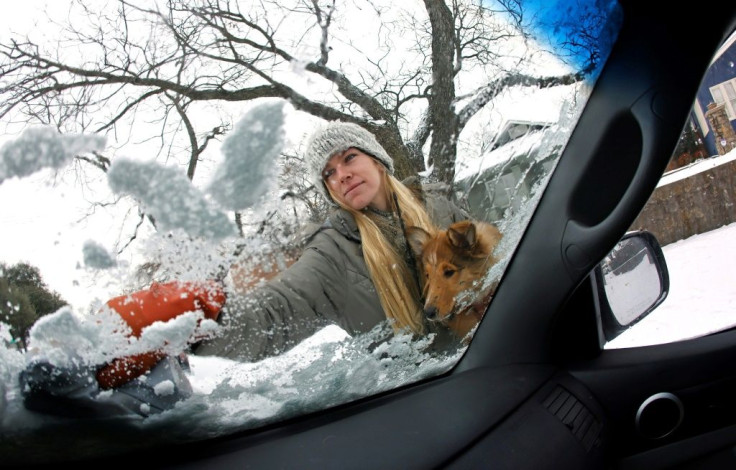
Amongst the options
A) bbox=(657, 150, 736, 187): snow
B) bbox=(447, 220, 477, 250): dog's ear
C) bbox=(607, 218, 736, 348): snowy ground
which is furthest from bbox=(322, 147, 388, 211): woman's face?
bbox=(607, 218, 736, 348): snowy ground

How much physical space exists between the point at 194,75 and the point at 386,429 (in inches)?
42.3

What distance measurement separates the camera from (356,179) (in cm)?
142

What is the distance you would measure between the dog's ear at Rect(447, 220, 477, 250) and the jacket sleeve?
0.35 m

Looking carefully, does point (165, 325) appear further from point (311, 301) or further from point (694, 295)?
point (694, 295)

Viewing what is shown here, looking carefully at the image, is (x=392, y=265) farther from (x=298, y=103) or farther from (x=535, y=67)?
(x=535, y=67)

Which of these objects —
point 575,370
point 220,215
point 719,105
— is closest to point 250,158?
point 220,215

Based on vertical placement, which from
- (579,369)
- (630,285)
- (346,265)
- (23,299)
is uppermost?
(23,299)

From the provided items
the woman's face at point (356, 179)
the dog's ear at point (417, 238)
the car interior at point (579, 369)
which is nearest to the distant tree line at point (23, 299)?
the car interior at point (579, 369)

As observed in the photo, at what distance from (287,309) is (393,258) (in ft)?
1.04

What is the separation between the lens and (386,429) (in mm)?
1619

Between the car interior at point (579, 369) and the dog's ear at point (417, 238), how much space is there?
20.2 inches

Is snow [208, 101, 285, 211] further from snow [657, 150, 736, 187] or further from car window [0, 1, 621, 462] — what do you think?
snow [657, 150, 736, 187]

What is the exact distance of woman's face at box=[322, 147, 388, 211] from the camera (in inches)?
54.2

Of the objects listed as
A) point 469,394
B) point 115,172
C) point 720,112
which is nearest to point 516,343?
point 469,394
